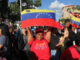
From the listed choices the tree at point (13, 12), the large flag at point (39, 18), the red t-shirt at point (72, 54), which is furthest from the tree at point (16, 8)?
the red t-shirt at point (72, 54)

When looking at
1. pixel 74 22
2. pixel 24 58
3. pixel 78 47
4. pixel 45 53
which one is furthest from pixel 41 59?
pixel 74 22

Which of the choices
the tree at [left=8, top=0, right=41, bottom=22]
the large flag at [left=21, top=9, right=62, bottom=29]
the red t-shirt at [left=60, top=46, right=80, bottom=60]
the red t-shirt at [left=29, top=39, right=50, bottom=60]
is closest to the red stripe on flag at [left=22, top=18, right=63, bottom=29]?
the large flag at [left=21, top=9, right=62, bottom=29]

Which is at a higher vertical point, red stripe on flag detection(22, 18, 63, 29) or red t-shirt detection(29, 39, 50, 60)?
red stripe on flag detection(22, 18, 63, 29)

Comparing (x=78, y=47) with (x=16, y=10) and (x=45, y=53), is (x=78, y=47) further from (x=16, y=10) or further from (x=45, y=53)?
(x=16, y=10)

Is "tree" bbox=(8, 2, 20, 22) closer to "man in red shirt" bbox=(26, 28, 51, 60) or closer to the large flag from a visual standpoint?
the large flag

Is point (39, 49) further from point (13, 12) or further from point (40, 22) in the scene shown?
point (13, 12)

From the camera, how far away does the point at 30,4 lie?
93.5 feet

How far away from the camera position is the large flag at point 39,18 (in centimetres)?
397

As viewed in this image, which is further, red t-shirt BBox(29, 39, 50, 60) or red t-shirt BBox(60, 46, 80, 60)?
red t-shirt BBox(29, 39, 50, 60)

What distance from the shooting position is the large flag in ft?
13.0

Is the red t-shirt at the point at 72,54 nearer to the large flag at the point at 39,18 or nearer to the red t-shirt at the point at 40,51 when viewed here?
the red t-shirt at the point at 40,51

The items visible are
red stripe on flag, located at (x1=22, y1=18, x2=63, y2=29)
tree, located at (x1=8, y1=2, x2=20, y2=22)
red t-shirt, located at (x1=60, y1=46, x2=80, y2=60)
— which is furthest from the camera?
tree, located at (x1=8, y1=2, x2=20, y2=22)

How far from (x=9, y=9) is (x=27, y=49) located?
21.4 meters

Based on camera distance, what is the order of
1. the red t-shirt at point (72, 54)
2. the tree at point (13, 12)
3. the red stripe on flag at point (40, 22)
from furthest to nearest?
the tree at point (13, 12) < the red stripe on flag at point (40, 22) < the red t-shirt at point (72, 54)
